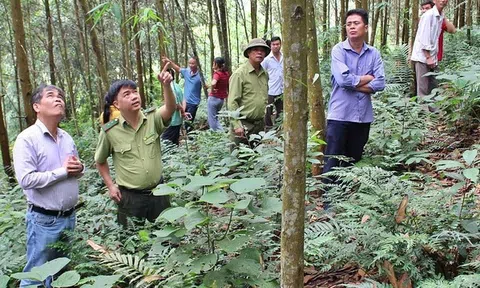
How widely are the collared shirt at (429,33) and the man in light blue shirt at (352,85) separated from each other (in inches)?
104

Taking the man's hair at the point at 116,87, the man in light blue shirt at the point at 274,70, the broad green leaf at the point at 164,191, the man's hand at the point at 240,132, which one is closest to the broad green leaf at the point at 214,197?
the broad green leaf at the point at 164,191

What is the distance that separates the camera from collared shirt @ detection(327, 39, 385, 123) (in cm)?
394

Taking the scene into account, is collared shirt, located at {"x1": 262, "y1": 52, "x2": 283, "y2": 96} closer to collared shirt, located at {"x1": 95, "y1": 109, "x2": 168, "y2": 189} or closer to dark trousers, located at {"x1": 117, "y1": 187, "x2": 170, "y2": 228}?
collared shirt, located at {"x1": 95, "y1": 109, "x2": 168, "y2": 189}

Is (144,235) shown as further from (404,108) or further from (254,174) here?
(404,108)

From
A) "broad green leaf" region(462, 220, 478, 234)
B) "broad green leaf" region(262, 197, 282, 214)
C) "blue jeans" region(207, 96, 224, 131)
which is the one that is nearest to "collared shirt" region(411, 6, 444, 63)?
"blue jeans" region(207, 96, 224, 131)

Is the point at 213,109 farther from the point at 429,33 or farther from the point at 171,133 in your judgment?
the point at 429,33

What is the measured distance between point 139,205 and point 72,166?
74 centimetres

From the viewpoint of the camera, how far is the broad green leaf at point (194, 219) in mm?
2389

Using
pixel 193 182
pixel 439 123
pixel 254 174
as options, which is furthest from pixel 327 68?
pixel 193 182

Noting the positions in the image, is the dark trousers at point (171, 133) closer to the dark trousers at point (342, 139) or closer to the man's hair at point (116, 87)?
the man's hair at point (116, 87)

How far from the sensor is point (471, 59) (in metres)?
7.22

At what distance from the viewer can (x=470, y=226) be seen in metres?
2.64

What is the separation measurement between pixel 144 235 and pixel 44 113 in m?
1.25

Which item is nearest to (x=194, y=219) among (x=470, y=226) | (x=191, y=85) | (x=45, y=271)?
(x=45, y=271)
